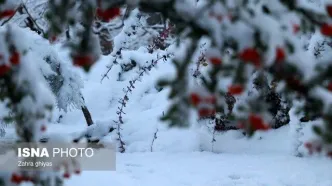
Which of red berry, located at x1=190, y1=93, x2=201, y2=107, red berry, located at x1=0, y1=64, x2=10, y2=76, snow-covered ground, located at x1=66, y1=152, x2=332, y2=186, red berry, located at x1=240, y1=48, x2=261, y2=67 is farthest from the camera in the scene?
snow-covered ground, located at x1=66, y1=152, x2=332, y2=186

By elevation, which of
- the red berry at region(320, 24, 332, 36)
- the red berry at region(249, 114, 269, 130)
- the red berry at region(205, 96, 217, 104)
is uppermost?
the red berry at region(320, 24, 332, 36)

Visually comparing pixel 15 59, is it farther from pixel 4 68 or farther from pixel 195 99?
pixel 195 99

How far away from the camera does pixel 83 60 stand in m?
1.23

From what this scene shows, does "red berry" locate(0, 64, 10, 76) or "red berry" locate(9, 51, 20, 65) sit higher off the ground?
"red berry" locate(9, 51, 20, 65)

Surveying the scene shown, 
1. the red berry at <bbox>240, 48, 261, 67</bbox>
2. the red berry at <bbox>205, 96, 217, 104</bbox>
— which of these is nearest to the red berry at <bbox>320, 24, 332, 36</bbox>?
the red berry at <bbox>240, 48, 261, 67</bbox>

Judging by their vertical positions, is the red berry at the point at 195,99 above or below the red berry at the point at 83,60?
below

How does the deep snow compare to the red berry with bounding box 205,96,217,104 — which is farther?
the deep snow

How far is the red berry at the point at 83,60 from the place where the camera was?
122 centimetres

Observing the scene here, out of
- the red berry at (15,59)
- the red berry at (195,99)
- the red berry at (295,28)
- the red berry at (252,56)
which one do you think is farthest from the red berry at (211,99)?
the red berry at (15,59)

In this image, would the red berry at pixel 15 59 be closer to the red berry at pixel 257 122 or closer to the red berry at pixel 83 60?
the red berry at pixel 83 60

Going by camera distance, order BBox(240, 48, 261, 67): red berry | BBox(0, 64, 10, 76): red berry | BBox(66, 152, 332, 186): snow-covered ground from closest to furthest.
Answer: BBox(240, 48, 261, 67): red berry
BBox(0, 64, 10, 76): red berry
BBox(66, 152, 332, 186): snow-covered ground

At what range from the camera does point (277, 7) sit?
3.94 ft

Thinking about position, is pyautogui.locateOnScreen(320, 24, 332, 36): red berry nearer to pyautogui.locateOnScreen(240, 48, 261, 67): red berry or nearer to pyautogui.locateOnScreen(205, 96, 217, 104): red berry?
pyautogui.locateOnScreen(240, 48, 261, 67): red berry

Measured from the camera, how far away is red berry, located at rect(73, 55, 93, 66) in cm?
122
